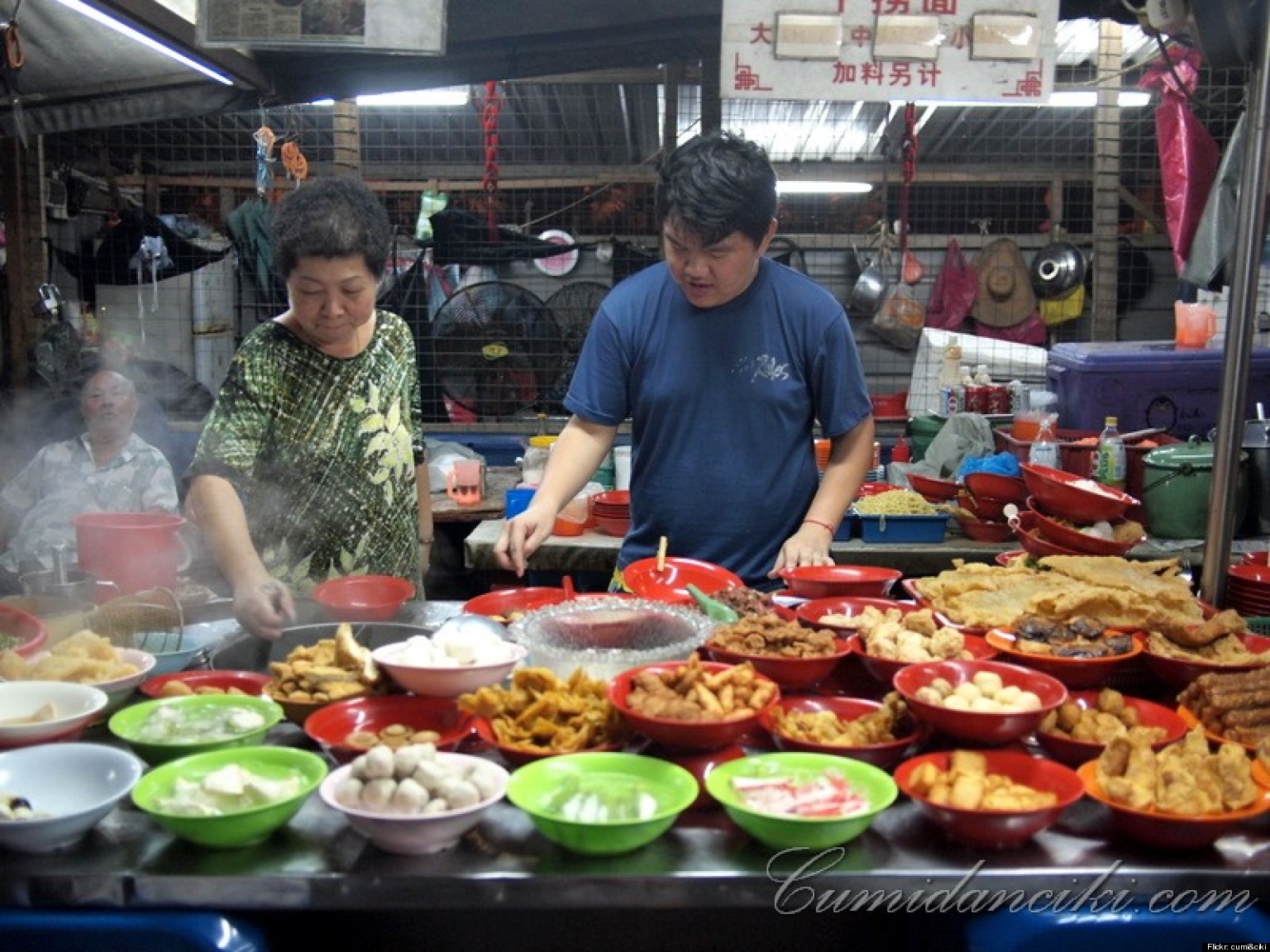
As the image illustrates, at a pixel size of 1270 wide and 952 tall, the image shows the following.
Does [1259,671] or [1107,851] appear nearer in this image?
[1107,851]

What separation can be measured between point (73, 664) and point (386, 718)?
A: 1.94 ft

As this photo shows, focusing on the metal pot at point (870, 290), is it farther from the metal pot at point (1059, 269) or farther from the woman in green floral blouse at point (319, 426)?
the woman in green floral blouse at point (319, 426)

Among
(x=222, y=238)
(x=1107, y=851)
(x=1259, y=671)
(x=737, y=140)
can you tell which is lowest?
(x=1107, y=851)

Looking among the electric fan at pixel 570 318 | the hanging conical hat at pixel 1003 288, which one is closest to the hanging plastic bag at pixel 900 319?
the hanging conical hat at pixel 1003 288

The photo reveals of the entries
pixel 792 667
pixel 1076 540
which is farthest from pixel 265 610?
pixel 1076 540

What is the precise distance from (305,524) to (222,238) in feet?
21.6

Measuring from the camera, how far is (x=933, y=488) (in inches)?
→ 201

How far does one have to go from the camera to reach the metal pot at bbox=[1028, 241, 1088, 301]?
382 inches

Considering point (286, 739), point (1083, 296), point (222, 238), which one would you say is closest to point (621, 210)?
point (222, 238)

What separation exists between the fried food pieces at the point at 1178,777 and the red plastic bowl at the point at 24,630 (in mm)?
1881

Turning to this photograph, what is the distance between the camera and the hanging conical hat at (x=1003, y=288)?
1002cm

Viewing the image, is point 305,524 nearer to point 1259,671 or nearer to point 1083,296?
point 1259,671

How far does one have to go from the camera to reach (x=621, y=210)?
10094 millimetres

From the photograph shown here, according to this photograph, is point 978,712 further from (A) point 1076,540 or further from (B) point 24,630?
(A) point 1076,540
